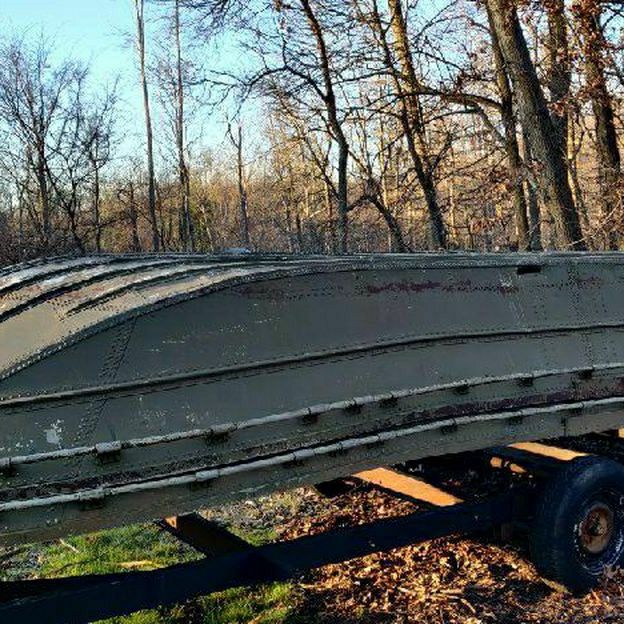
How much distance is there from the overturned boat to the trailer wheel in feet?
Result: 0.98

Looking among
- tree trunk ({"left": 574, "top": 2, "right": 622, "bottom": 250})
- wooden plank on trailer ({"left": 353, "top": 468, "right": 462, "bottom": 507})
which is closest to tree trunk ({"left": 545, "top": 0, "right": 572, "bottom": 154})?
tree trunk ({"left": 574, "top": 2, "right": 622, "bottom": 250})

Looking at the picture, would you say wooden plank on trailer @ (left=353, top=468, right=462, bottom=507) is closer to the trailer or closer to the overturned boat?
the trailer

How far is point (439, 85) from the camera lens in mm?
16547

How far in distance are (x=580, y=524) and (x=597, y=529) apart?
21 cm

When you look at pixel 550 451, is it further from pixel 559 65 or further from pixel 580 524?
pixel 559 65

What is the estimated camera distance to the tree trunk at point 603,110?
13.8 m

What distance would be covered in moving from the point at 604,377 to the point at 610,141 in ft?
40.9

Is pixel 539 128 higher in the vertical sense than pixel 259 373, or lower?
higher

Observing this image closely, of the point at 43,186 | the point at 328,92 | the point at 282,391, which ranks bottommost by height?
the point at 282,391

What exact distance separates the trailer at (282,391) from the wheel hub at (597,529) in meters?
0.01

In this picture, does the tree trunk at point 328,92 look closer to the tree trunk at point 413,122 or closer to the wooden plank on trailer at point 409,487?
the tree trunk at point 413,122

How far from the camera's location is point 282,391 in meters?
3.96

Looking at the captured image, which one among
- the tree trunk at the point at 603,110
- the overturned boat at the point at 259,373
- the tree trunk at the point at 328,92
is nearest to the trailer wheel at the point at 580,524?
the overturned boat at the point at 259,373

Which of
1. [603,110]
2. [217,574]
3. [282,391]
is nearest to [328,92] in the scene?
[603,110]
